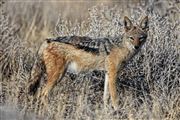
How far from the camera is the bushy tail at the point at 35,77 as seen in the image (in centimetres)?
971

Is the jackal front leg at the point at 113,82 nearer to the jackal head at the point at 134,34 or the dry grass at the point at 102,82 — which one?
the dry grass at the point at 102,82

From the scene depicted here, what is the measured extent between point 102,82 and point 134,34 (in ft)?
3.54

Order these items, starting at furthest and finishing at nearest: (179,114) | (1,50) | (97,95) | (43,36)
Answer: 1. (43,36)
2. (1,50)
3. (97,95)
4. (179,114)

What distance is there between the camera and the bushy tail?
9.71 metres

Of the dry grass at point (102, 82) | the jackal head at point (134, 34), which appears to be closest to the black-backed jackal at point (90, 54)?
the jackal head at point (134, 34)

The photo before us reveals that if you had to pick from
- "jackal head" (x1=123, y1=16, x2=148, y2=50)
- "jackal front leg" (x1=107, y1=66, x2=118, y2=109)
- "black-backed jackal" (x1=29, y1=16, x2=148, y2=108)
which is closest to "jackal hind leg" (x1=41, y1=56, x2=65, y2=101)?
"black-backed jackal" (x1=29, y1=16, x2=148, y2=108)

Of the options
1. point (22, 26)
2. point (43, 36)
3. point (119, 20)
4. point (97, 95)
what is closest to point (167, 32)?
point (119, 20)

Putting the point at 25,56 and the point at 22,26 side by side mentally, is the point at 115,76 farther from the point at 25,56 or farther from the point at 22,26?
the point at 22,26

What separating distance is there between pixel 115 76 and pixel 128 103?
1.39 feet

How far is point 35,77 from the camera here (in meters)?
9.77

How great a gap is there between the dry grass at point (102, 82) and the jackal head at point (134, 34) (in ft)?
2.26

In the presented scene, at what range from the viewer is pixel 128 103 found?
971 cm

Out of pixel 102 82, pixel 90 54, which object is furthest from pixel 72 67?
pixel 102 82

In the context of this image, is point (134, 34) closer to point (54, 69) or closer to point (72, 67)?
point (72, 67)
